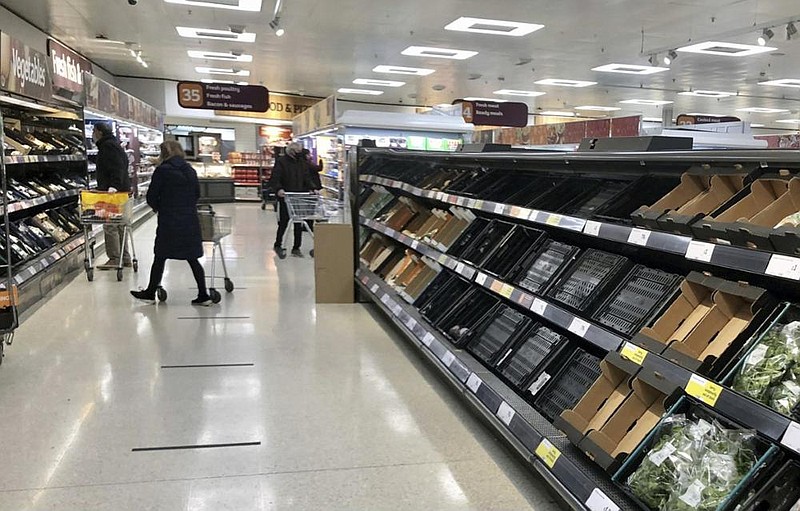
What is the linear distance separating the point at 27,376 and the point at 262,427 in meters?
1.79

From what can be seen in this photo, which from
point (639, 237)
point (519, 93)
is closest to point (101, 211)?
point (639, 237)

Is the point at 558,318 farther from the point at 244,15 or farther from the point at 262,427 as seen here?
the point at 244,15

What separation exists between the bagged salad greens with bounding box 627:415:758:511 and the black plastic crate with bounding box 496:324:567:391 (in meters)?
0.98

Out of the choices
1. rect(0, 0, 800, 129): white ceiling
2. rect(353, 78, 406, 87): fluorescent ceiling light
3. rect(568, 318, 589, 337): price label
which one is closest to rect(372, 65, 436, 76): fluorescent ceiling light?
rect(0, 0, 800, 129): white ceiling

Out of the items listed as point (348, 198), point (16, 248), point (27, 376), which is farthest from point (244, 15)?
point (27, 376)

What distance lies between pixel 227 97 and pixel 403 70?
4.21 m

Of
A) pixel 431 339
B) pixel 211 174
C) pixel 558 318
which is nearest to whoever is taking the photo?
pixel 558 318

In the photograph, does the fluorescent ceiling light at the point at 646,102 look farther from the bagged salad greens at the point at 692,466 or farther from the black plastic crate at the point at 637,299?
the bagged salad greens at the point at 692,466

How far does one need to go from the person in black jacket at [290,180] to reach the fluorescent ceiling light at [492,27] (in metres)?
3.36

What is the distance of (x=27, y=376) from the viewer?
388 cm

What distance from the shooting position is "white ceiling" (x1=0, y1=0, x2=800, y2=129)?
8883 mm

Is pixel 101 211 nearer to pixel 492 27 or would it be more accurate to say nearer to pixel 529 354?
pixel 529 354

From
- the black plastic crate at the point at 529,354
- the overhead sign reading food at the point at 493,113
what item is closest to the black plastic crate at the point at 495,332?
the black plastic crate at the point at 529,354

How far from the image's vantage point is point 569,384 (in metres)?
2.81
